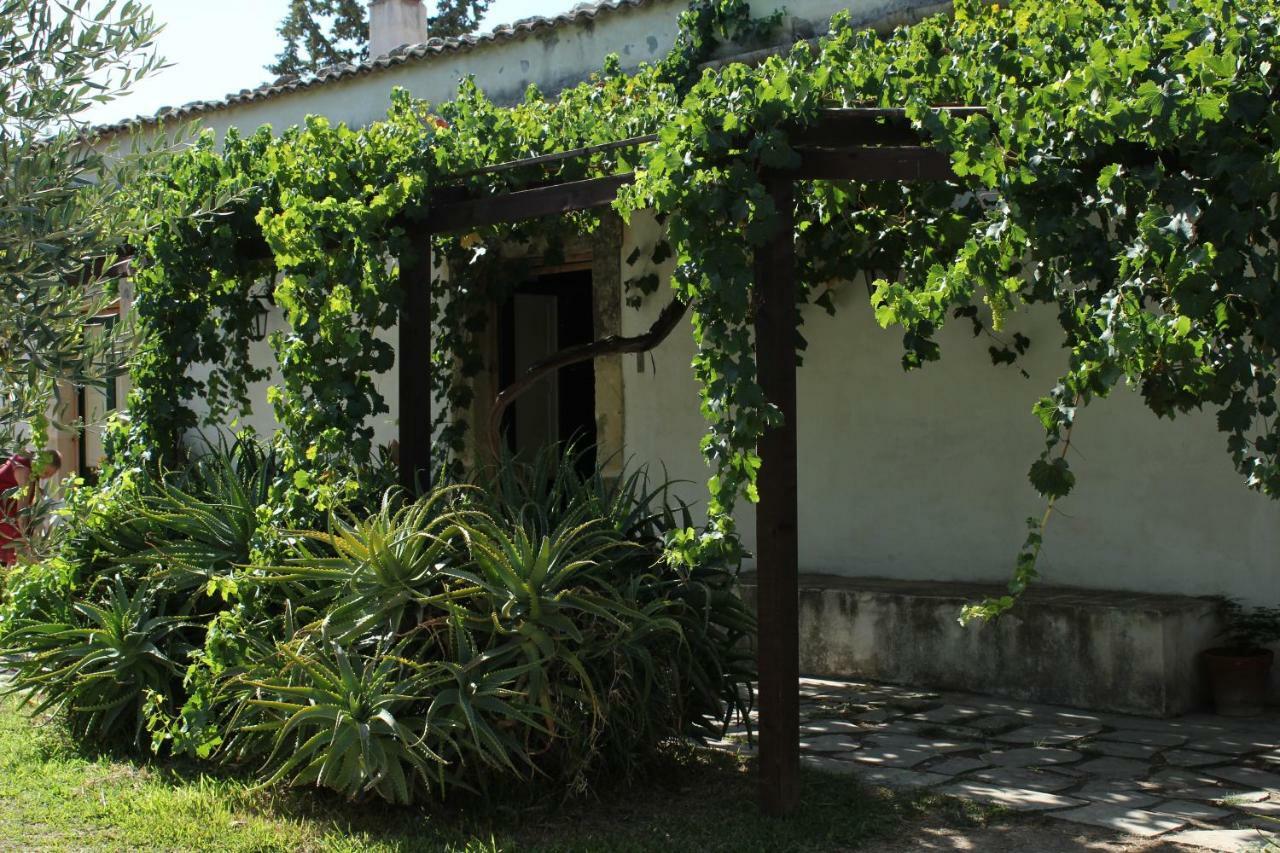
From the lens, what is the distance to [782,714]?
488 centimetres

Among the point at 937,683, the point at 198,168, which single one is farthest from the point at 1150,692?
the point at 198,168

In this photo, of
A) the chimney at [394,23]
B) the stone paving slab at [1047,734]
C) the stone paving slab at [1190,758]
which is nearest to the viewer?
the stone paving slab at [1190,758]

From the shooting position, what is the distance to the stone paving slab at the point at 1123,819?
477 cm

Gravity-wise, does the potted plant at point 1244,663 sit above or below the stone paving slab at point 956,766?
above

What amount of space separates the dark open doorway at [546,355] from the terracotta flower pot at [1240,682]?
458 cm

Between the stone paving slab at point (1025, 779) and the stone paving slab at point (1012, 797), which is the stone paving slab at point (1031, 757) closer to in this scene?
the stone paving slab at point (1025, 779)

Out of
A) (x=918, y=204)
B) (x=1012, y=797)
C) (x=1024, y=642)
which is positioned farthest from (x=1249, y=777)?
(x=918, y=204)

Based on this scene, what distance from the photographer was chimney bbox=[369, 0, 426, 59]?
13492 millimetres

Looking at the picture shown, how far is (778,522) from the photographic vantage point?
488 cm

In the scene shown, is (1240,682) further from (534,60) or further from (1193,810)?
(534,60)

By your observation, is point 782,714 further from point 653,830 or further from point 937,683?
point 937,683

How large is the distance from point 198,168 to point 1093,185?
4159 mm

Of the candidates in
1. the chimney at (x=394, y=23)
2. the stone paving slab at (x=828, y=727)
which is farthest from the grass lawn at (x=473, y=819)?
the chimney at (x=394, y=23)

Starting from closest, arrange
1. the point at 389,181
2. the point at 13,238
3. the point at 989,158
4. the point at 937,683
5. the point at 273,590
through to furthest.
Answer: the point at 13,238
the point at 989,158
the point at 273,590
the point at 389,181
the point at 937,683
